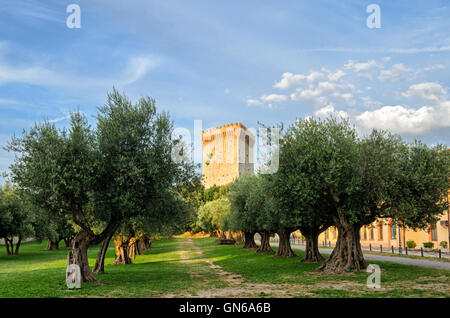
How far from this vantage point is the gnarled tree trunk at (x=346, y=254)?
2436 cm

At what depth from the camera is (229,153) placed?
149875mm

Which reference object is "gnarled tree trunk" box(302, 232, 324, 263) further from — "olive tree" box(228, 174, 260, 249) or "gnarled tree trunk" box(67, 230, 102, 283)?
"gnarled tree trunk" box(67, 230, 102, 283)

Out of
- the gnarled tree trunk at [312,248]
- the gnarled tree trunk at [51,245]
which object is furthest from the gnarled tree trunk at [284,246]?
the gnarled tree trunk at [51,245]

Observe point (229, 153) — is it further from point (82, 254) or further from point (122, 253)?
point (82, 254)

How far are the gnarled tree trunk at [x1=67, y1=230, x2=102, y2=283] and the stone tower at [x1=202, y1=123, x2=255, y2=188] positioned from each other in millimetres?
122302

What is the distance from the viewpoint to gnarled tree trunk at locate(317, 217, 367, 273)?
79.9ft

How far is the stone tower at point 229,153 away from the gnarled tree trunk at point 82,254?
122 m

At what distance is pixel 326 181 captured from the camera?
21.9 m

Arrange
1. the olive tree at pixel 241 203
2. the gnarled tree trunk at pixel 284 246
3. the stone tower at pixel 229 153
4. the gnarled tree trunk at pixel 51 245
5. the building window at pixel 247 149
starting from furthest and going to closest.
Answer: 1. the building window at pixel 247 149
2. the stone tower at pixel 229 153
3. the gnarled tree trunk at pixel 51 245
4. the olive tree at pixel 241 203
5. the gnarled tree trunk at pixel 284 246

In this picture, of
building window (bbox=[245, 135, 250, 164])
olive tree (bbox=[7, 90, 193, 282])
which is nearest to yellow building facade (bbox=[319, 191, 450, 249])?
olive tree (bbox=[7, 90, 193, 282])

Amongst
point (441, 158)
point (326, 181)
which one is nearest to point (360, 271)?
point (326, 181)

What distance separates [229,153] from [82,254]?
426 feet

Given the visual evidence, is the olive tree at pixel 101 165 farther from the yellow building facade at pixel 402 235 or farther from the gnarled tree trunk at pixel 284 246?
the yellow building facade at pixel 402 235
